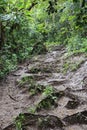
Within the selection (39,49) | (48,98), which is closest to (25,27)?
(39,49)

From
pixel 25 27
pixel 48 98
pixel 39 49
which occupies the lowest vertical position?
pixel 39 49

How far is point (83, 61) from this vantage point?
9.43 meters

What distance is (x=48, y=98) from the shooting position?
635 cm

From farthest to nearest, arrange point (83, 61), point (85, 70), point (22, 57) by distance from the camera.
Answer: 1. point (22, 57)
2. point (83, 61)
3. point (85, 70)

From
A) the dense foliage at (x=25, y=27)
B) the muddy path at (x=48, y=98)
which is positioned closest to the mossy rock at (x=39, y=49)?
the dense foliage at (x=25, y=27)

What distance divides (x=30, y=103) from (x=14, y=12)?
3.60 meters

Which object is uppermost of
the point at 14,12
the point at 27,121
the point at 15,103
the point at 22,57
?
the point at 14,12

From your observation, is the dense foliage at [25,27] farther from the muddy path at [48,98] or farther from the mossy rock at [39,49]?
the muddy path at [48,98]

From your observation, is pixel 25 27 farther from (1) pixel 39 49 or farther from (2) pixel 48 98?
(2) pixel 48 98

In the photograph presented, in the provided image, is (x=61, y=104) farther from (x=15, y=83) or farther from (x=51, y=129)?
(x=15, y=83)

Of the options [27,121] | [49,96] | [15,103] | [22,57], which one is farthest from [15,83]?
[22,57]

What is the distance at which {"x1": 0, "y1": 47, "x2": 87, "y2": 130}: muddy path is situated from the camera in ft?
16.9

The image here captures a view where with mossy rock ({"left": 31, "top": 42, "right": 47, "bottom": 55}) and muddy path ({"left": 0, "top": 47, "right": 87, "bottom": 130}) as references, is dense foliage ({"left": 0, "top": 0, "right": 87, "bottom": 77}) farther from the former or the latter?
muddy path ({"left": 0, "top": 47, "right": 87, "bottom": 130})

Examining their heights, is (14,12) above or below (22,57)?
above
